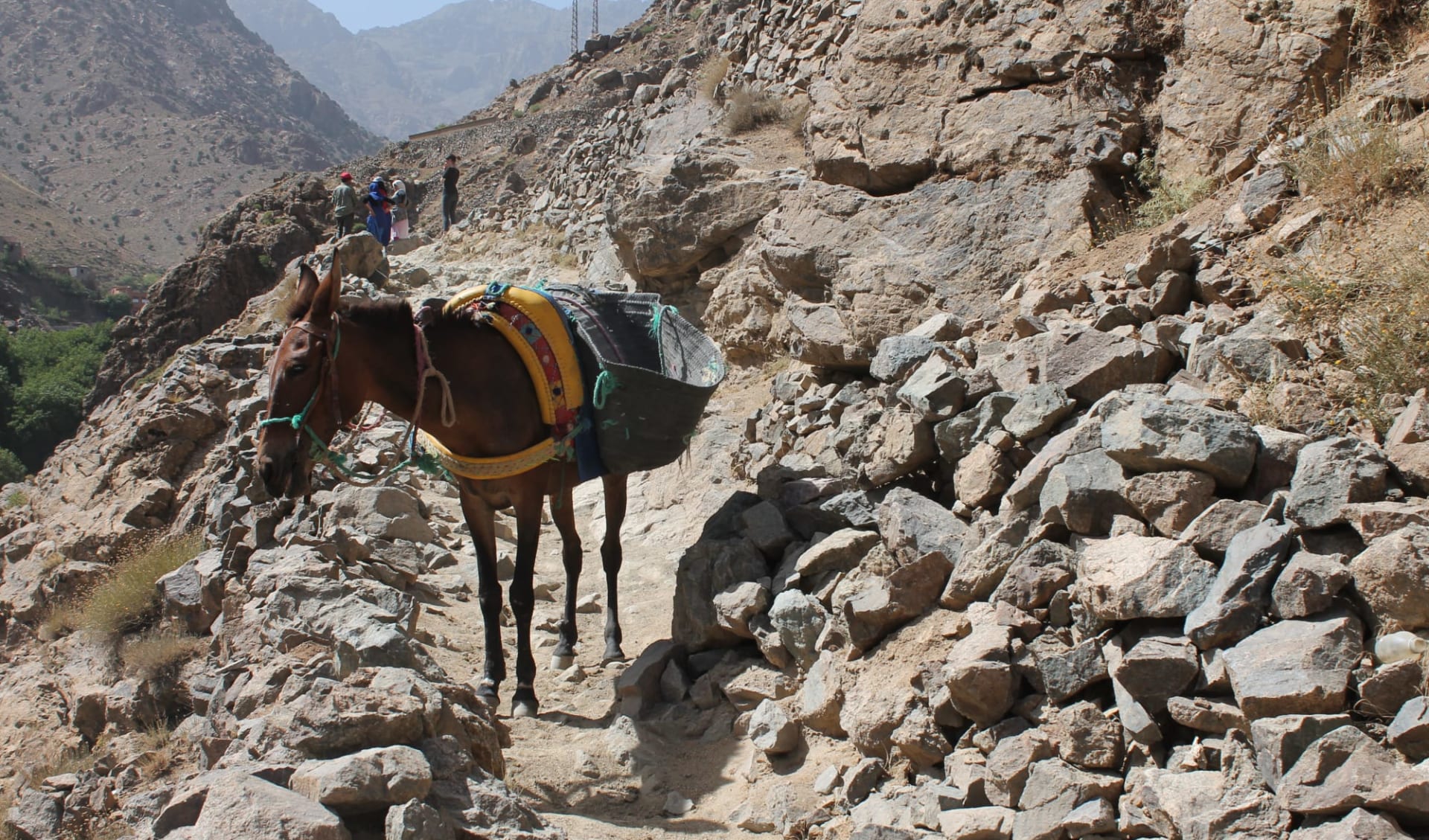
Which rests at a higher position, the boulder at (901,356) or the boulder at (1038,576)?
the boulder at (901,356)

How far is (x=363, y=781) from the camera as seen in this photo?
8.59 feet

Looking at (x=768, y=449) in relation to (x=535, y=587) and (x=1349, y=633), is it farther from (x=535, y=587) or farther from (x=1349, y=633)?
(x=1349, y=633)

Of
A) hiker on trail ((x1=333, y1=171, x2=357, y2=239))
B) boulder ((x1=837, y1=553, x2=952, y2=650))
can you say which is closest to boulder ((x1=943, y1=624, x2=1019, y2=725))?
boulder ((x1=837, y1=553, x2=952, y2=650))

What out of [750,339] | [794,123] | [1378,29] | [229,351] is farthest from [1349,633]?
[229,351]

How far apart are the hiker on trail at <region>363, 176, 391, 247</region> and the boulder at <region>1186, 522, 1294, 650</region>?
1475 centimetres

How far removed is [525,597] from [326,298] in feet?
5.46

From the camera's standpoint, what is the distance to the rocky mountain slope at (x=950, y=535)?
104 inches

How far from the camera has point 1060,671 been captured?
2998 millimetres

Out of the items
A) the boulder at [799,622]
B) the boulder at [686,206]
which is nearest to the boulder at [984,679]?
the boulder at [799,622]

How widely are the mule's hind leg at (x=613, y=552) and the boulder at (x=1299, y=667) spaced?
323 cm

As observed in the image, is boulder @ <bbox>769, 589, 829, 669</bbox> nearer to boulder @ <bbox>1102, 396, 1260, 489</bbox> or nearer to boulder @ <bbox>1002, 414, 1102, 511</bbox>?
boulder @ <bbox>1002, 414, 1102, 511</bbox>

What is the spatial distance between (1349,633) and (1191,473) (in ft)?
2.43

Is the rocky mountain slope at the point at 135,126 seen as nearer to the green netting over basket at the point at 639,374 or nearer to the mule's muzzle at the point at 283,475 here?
the green netting over basket at the point at 639,374

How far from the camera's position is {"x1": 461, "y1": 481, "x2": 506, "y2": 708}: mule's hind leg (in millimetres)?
4555
